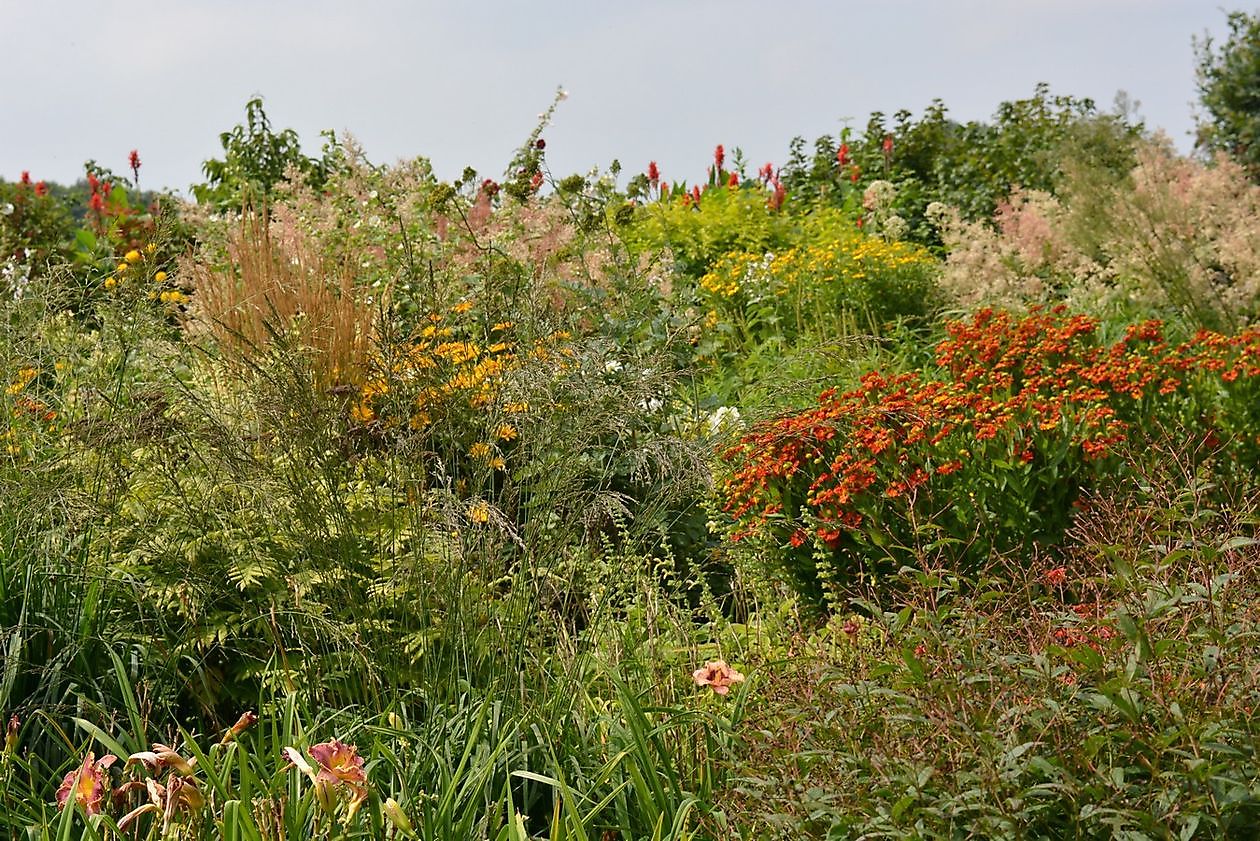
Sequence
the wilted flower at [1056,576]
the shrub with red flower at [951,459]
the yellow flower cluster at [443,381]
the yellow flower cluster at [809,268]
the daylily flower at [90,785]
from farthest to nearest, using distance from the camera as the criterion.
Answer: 1. the yellow flower cluster at [809,268]
2. the shrub with red flower at [951,459]
3. the yellow flower cluster at [443,381]
4. the wilted flower at [1056,576]
5. the daylily flower at [90,785]

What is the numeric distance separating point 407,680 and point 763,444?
1.26 metres

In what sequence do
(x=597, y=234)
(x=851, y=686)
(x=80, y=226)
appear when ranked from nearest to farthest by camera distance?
1. (x=851, y=686)
2. (x=597, y=234)
3. (x=80, y=226)

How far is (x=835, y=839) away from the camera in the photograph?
79.8 inches

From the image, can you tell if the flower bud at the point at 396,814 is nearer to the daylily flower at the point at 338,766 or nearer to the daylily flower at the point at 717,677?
the daylily flower at the point at 338,766

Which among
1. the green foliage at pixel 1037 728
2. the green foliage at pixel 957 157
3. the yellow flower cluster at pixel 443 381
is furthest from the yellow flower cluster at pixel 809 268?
the green foliage at pixel 1037 728

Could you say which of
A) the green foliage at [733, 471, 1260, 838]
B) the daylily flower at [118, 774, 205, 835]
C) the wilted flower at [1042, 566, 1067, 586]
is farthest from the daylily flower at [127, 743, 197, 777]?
the wilted flower at [1042, 566, 1067, 586]

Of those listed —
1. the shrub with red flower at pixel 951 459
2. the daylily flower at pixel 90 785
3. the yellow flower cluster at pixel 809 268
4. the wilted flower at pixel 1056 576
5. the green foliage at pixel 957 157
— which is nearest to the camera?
the daylily flower at pixel 90 785

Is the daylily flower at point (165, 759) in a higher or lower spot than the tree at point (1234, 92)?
lower

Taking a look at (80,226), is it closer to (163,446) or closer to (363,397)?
(363,397)

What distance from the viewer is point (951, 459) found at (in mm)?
4102

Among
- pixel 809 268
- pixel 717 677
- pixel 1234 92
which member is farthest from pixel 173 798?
pixel 1234 92

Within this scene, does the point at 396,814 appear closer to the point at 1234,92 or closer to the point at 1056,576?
the point at 1056,576

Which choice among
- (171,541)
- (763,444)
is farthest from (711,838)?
(171,541)

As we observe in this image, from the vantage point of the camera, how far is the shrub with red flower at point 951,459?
3.96 metres
